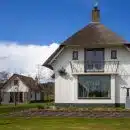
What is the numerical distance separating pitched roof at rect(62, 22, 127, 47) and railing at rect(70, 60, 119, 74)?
5.37 feet

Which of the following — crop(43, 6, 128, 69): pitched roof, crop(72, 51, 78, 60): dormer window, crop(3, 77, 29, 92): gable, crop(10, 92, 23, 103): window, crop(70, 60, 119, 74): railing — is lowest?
crop(10, 92, 23, 103): window

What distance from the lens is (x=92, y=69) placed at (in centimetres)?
3853

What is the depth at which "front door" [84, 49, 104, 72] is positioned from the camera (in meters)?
38.6

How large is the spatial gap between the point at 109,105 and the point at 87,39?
6389 mm

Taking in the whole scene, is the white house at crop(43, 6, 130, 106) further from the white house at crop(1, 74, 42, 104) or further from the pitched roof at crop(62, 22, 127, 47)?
the white house at crop(1, 74, 42, 104)

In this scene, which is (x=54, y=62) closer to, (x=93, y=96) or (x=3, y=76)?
(x=93, y=96)

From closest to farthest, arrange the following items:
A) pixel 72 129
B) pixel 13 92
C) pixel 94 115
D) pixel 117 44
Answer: pixel 72 129, pixel 94 115, pixel 117 44, pixel 13 92

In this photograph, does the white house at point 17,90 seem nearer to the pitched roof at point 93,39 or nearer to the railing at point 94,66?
the pitched roof at point 93,39

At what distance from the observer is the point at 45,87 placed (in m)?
86.2

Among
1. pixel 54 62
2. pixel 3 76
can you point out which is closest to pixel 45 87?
pixel 3 76

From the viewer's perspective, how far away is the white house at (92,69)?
38.2m

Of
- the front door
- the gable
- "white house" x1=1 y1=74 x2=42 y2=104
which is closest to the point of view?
the front door

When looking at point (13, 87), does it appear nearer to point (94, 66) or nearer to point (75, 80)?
point (75, 80)

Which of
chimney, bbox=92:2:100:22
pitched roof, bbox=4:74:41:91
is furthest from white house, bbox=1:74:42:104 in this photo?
chimney, bbox=92:2:100:22
